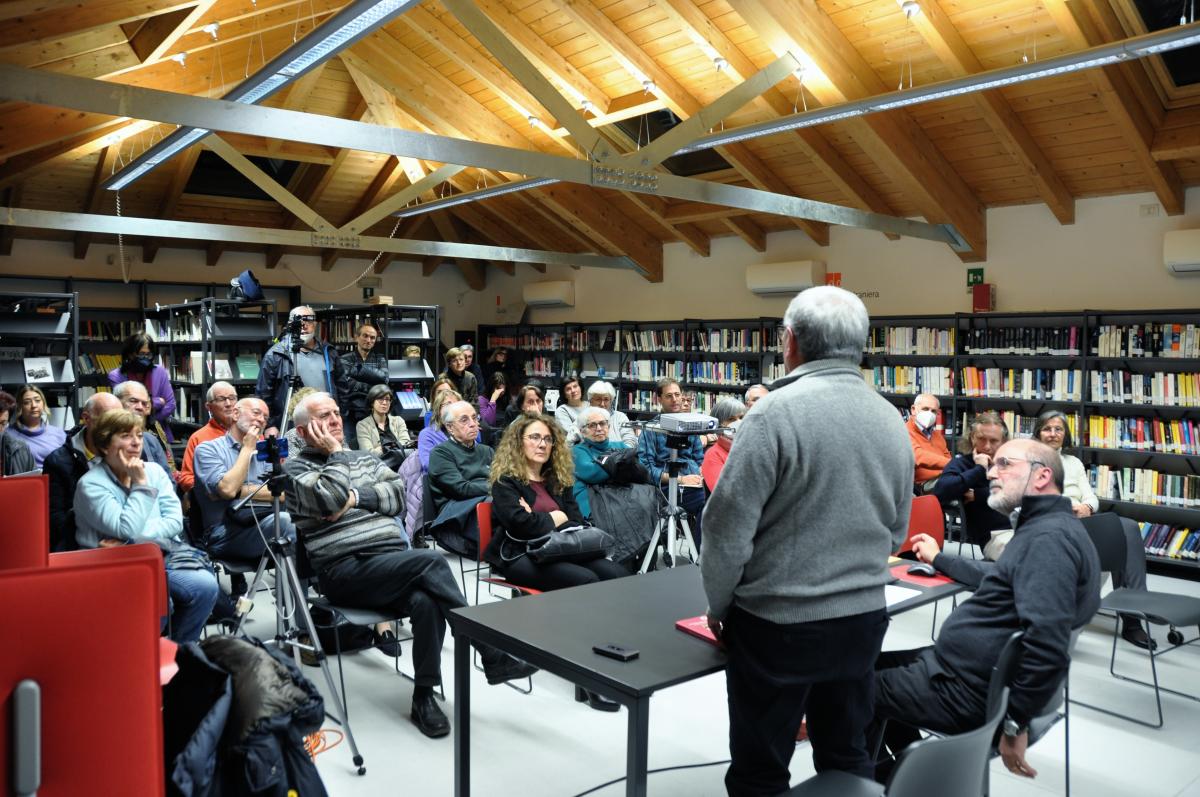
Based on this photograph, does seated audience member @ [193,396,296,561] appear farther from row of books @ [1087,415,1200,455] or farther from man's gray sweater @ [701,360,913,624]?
row of books @ [1087,415,1200,455]

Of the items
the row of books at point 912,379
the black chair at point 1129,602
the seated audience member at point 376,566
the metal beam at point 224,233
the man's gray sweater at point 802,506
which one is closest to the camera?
the man's gray sweater at point 802,506

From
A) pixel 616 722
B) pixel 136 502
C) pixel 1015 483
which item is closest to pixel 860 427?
pixel 1015 483

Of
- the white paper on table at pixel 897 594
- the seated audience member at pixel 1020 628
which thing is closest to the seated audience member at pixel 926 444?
the white paper on table at pixel 897 594

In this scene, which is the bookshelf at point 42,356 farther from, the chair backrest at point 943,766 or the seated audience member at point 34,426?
the chair backrest at point 943,766

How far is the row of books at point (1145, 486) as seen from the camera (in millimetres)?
6312

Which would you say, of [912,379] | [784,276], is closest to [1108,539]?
[912,379]

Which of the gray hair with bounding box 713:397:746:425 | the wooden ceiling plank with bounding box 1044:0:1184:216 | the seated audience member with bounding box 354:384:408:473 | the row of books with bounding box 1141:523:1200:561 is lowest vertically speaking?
the row of books with bounding box 1141:523:1200:561

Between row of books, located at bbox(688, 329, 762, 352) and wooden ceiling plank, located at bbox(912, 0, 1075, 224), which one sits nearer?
wooden ceiling plank, located at bbox(912, 0, 1075, 224)

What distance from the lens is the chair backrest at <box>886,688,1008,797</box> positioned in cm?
141

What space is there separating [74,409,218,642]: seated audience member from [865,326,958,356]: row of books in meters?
5.77

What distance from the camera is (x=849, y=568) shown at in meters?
1.85

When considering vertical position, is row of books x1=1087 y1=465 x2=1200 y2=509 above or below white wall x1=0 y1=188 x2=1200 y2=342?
below

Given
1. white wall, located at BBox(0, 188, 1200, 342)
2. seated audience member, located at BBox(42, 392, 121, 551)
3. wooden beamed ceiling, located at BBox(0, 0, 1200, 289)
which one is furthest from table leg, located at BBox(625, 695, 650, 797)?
white wall, located at BBox(0, 188, 1200, 342)

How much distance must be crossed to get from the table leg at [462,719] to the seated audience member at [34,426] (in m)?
4.04
